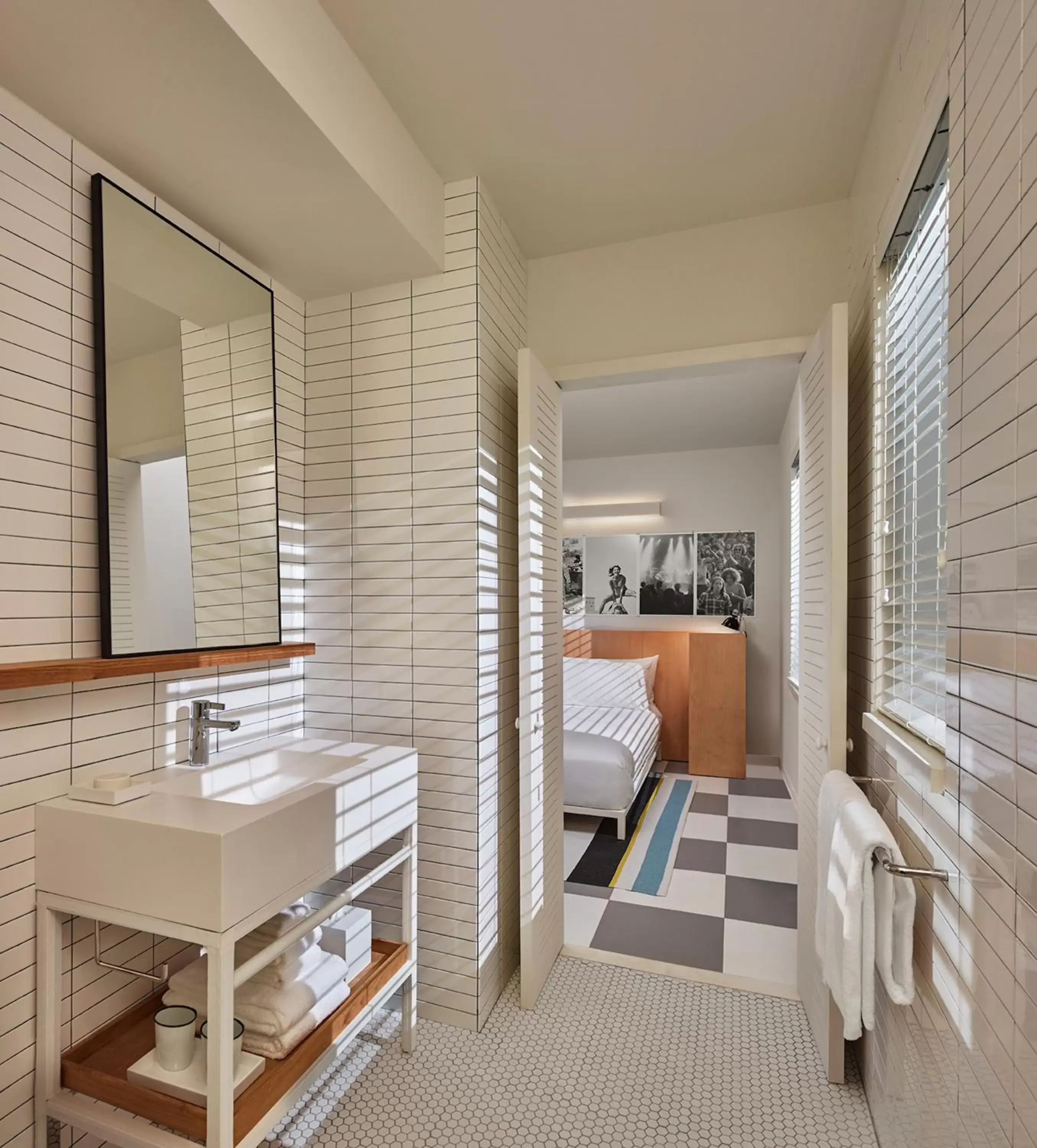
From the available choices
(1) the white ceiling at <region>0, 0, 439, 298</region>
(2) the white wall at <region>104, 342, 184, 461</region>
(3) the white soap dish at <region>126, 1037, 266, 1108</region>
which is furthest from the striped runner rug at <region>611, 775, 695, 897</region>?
(1) the white ceiling at <region>0, 0, 439, 298</region>

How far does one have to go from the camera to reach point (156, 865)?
4.06 ft

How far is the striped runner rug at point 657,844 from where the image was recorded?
2.98 m

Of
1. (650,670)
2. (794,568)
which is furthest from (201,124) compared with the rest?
(650,670)

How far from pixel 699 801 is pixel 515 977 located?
2.26 m

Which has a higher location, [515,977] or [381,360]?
[381,360]

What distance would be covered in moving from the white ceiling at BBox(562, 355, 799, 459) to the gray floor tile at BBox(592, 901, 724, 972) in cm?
223

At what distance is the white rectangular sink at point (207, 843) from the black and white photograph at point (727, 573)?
4057 millimetres

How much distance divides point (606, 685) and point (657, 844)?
4.66 ft

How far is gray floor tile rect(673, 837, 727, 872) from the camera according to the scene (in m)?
3.15

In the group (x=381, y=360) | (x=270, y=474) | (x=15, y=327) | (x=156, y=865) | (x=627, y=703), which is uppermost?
(x=381, y=360)

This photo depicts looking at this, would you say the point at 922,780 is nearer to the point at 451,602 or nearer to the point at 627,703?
the point at 451,602

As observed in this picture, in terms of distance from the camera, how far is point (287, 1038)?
143 cm

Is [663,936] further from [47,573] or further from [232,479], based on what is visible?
[47,573]


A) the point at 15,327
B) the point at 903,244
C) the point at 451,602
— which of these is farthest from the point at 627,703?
the point at 15,327
